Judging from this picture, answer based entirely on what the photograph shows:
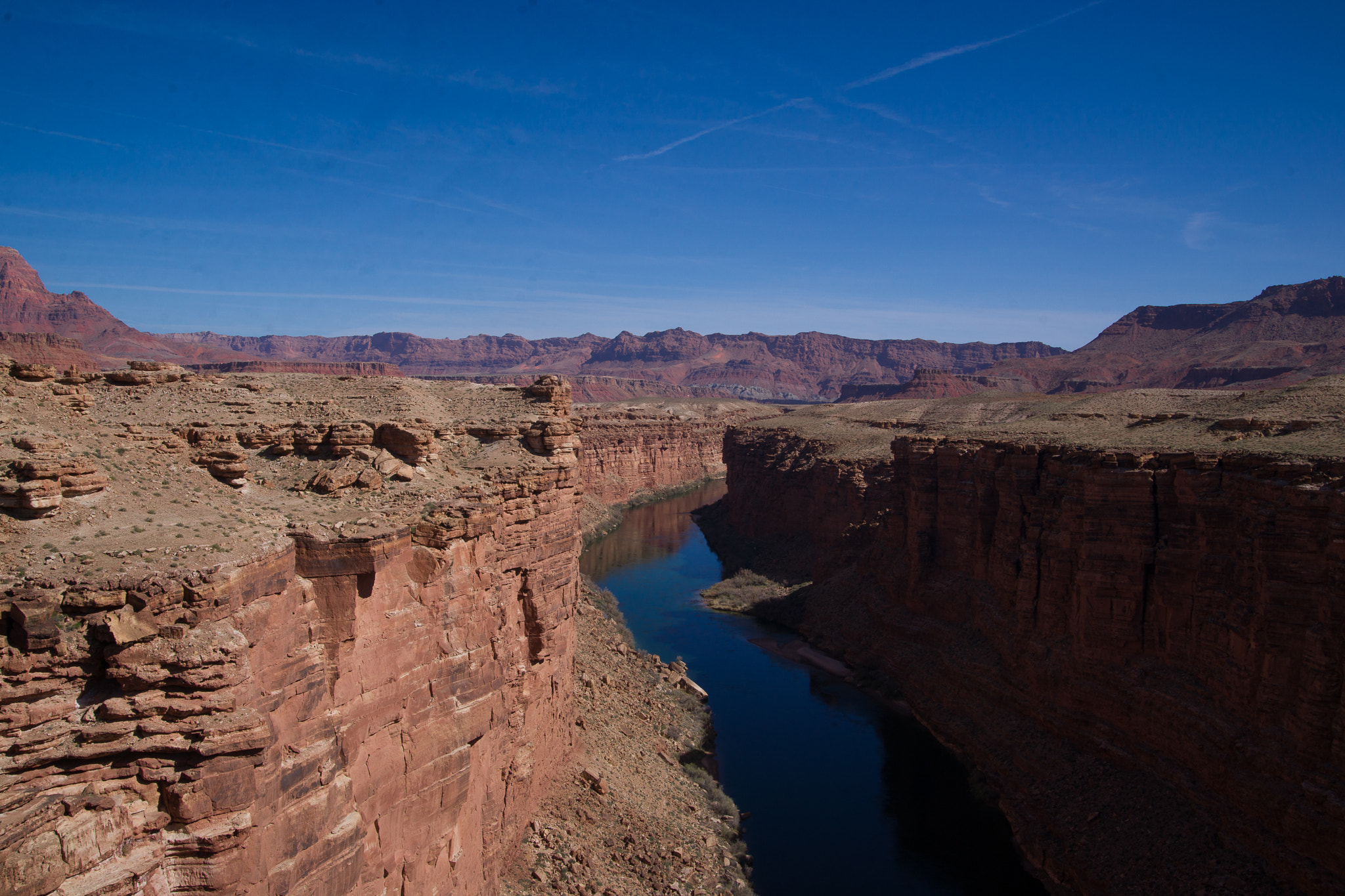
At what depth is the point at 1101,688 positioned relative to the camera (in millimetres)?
22094

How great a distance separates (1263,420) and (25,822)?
29293 mm

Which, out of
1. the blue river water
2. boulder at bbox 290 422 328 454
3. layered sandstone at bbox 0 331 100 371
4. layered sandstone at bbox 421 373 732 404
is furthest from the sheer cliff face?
boulder at bbox 290 422 328 454

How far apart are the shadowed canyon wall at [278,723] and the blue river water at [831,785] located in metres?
10.6

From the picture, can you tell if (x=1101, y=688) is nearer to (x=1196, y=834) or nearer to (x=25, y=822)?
(x=1196, y=834)

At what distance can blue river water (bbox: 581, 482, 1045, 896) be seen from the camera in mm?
21078

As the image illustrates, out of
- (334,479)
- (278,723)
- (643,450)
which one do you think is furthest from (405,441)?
(643,450)

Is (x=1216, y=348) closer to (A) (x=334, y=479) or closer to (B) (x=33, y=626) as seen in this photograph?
(A) (x=334, y=479)

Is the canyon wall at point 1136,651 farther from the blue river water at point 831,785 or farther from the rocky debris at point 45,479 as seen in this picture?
the rocky debris at point 45,479

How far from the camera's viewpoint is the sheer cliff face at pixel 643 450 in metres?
76.9

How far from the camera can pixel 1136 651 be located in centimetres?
2188

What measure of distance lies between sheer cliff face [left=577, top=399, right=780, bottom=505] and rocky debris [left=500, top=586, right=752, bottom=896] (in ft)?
143

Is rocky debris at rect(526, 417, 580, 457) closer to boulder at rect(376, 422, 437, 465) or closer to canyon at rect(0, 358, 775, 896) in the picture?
canyon at rect(0, 358, 775, 896)

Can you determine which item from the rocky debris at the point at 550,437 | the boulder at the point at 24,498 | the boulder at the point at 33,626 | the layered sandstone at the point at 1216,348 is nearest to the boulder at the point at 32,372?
the boulder at the point at 24,498

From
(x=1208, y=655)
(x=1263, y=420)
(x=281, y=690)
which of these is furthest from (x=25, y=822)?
(x=1263, y=420)
